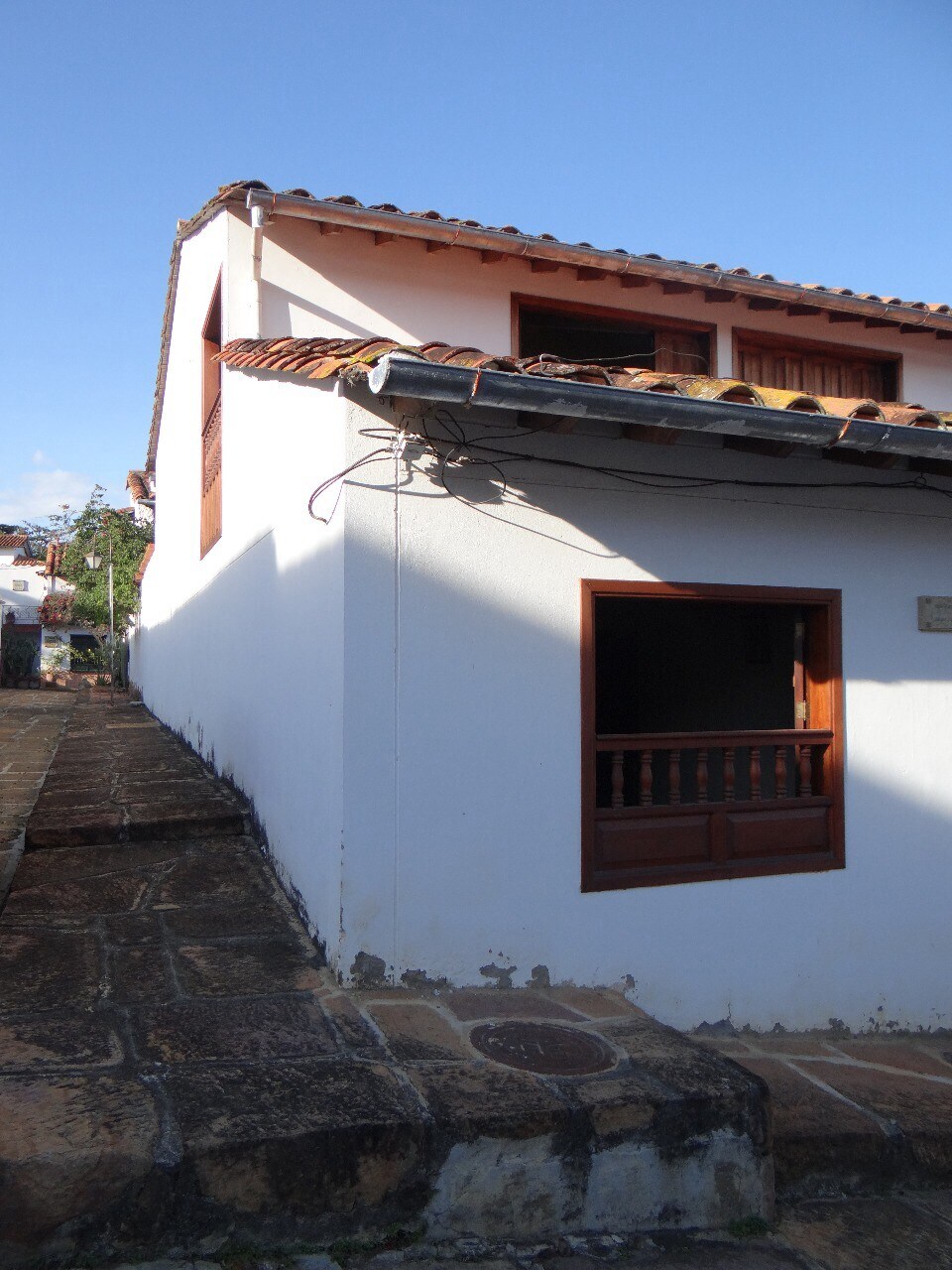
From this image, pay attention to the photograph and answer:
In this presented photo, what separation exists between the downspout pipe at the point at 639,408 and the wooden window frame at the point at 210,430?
4.33 metres

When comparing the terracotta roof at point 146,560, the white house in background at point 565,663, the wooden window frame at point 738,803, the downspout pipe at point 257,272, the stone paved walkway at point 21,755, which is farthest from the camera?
the terracotta roof at point 146,560

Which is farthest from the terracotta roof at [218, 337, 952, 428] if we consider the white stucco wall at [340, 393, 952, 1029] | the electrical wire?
the white stucco wall at [340, 393, 952, 1029]

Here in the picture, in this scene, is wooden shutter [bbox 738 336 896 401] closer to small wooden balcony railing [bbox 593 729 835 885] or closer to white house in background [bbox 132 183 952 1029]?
white house in background [bbox 132 183 952 1029]

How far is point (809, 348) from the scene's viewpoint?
8.40 metres

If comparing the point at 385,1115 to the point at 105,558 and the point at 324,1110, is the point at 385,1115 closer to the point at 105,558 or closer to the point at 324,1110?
the point at 324,1110

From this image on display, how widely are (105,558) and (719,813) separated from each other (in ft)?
75.8

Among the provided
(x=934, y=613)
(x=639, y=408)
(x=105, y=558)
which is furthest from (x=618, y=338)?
(x=105, y=558)

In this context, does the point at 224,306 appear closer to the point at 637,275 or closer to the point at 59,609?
the point at 637,275

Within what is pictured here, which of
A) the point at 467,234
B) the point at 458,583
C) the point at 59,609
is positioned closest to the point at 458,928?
the point at 458,583

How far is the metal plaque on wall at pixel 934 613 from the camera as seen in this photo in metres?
5.25

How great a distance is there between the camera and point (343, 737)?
385 cm

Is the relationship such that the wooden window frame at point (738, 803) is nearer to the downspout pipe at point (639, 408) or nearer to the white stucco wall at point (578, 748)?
the white stucco wall at point (578, 748)

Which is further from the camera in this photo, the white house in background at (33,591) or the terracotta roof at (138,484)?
the white house in background at (33,591)

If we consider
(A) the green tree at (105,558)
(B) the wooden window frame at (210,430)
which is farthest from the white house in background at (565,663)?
(A) the green tree at (105,558)
